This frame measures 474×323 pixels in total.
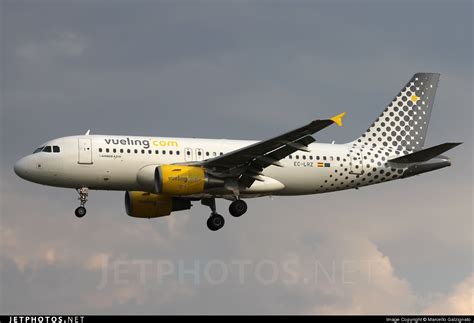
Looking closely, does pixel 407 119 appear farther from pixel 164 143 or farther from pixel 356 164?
pixel 164 143

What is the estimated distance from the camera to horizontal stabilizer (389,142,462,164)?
49281mm

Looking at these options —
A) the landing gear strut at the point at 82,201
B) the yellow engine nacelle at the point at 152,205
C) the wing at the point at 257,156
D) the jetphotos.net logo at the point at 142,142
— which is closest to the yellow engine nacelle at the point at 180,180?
the wing at the point at 257,156

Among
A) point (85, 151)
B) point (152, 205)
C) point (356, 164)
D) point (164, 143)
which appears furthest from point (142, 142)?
point (356, 164)

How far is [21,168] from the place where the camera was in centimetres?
4797

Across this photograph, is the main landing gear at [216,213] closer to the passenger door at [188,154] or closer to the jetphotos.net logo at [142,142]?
the passenger door at [188,154]

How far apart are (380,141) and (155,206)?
1181 cm

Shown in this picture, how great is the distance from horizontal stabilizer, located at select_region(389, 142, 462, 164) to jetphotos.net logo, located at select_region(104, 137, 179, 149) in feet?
36.6

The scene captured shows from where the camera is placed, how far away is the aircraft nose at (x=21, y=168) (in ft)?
157

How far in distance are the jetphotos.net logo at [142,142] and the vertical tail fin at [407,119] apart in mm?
10141

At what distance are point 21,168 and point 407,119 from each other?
65.5ft

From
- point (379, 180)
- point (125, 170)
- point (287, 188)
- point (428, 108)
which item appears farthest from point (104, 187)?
point (428, 108)

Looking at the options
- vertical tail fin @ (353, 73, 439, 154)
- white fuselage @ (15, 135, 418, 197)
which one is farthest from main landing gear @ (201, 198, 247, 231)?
vertical tail fin @ (353, 73, 439, 154)

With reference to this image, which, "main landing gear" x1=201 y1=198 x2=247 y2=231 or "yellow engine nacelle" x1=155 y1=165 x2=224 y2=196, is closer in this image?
"yellow engine nacelle" x1=155 y1=165 x2=224 y2=196

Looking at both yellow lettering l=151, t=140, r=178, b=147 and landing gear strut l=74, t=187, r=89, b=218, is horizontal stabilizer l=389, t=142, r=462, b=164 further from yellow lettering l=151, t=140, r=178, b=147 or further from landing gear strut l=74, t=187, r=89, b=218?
landing gear strut l=74, t=187, r=89, b=218
